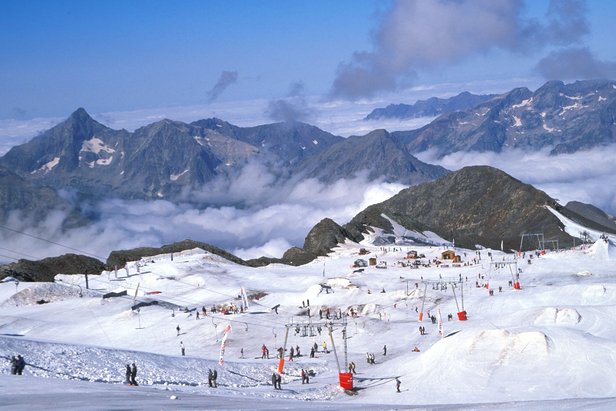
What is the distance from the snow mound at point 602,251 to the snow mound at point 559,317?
61236mm

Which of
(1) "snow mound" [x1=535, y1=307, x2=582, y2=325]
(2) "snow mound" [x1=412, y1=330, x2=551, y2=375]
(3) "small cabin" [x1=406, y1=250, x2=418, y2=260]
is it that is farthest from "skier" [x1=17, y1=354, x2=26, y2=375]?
(3) "small cabin" [x1=406, y1=250, x2=418, y2=260]

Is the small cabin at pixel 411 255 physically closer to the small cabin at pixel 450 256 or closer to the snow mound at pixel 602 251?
the small cabin at pixel 450 256

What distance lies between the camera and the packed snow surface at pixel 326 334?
50.9 meters

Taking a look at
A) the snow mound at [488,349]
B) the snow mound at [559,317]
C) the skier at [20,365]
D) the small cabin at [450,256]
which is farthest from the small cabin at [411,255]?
the skier at [20,365]

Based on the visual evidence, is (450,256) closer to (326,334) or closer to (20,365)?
(326,334)

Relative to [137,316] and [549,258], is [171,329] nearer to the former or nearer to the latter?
[137,316]

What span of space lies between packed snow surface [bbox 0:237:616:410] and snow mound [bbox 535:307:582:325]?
0.18 meters

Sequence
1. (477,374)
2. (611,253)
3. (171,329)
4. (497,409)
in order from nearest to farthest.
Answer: (497,409)
(477,374)
(171,329)
(611,253)

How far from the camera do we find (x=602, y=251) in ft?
449

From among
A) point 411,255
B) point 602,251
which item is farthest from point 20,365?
point 411,255

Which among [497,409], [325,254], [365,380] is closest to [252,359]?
[365,380]

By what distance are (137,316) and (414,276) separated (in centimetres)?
4661

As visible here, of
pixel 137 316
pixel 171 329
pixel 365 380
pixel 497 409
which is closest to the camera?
pixel 497 409

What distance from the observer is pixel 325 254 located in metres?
199
